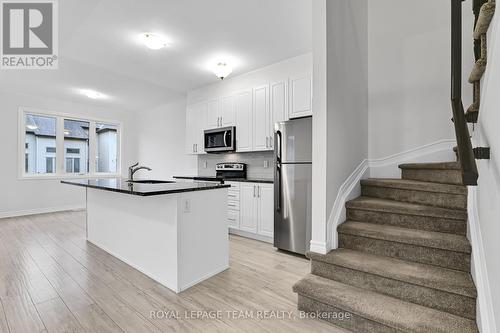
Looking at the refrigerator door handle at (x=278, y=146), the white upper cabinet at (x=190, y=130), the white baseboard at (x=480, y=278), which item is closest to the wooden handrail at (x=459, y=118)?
the white baseboard at (x=480, y=278)

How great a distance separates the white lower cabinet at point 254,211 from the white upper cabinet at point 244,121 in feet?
2.48

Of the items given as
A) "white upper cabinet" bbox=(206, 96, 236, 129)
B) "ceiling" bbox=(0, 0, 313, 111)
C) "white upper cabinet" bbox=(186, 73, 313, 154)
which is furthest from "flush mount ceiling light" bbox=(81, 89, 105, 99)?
"white upper cabinet" bbox=(206, 96, 236, 129)

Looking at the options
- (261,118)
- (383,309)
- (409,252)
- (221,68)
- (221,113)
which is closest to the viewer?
(383,309)

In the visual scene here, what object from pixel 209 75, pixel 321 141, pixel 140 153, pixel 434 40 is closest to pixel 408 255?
pixel 321 141

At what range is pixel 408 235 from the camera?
1863 millimetres

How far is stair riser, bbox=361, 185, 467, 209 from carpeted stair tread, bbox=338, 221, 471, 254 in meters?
0.32

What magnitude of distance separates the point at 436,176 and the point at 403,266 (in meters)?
Answer: 1.13

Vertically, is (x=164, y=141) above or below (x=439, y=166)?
above

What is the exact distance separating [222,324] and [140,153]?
6415mm

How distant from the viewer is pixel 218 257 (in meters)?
2.57

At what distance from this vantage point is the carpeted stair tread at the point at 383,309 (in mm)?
1358

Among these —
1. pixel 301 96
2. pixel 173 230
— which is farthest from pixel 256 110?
pixel 173 230

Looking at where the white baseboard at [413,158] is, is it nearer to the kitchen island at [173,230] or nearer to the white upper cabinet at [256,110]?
the white upper cabinet at [256,110]

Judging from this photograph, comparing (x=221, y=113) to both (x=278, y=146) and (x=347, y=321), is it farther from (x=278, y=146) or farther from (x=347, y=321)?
(x=347, y=321)
